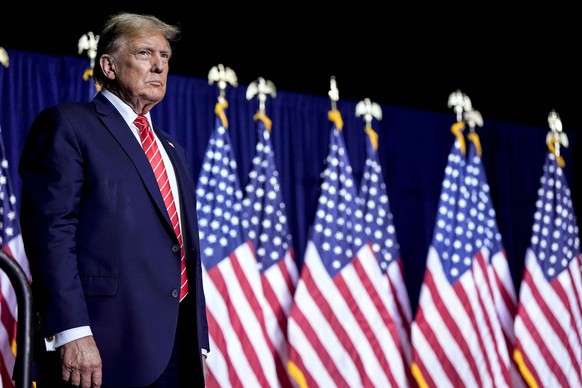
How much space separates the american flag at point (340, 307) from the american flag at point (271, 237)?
0.33 feet

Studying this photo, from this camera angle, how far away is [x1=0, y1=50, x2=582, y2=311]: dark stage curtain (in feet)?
13.8

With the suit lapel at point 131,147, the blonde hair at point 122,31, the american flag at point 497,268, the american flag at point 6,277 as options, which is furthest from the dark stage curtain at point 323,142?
the suit lapel at point 131,147

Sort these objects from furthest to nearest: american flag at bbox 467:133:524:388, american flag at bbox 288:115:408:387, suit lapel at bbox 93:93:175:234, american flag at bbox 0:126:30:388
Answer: american flag at bbox 467:133:524:388 < american flag at bbox 288:115:408:387 < american flag at bbox 0:126:30:388 < suit lapel at bbox 93:93:175:234

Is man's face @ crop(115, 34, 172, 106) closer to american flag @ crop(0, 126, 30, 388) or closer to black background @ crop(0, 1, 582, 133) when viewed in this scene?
american flag @ crop(0, 126, 30, 388)

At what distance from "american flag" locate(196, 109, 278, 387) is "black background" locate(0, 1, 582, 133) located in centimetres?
72

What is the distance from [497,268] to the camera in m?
5.01

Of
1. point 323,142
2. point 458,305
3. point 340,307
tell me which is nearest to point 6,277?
point 340,307

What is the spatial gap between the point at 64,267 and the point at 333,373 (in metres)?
2.74

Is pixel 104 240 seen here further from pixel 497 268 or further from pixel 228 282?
pixel 497 268

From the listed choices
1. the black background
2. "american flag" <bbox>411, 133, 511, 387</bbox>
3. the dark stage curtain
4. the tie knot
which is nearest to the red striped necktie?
the tie knot

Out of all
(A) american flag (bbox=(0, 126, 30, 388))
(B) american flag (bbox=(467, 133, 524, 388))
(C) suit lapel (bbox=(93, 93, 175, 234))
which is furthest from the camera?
(B) american flag (bbox=(467, 133, 524, 388))

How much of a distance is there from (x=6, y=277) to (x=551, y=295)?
3037 mm

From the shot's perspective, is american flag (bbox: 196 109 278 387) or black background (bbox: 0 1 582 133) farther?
black background (bbox: 0 1 582 133)

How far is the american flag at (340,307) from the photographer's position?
4383mm
